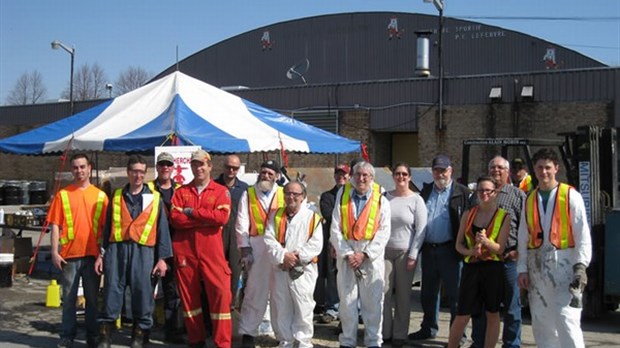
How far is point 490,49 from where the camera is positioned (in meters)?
34.5

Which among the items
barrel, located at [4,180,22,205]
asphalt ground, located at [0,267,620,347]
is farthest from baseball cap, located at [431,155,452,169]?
barrel, located at [4,180,22,205]

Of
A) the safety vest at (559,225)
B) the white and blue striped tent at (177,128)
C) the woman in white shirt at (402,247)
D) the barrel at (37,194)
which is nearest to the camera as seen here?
the safety vest at (559,225)

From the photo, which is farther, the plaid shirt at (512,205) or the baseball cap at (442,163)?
the baseball cap at (442,163)

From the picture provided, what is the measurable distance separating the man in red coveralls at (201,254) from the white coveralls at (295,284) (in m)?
0.49

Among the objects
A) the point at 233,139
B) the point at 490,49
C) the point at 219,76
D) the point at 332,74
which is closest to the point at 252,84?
the point at 219,76

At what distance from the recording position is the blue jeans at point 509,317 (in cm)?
701

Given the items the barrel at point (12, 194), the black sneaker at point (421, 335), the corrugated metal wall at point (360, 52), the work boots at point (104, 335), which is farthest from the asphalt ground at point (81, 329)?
the corrugated metal wall at point (360, 52)

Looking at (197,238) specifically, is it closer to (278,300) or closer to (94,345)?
(278,300)

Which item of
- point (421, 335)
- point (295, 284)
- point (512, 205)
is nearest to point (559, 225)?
point (512, 205)

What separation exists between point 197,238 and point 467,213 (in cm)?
252

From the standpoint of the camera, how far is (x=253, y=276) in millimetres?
7641

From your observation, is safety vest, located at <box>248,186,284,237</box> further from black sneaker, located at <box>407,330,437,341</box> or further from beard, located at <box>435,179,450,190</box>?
black sneaker, located at <box>407,330,437,341</box>

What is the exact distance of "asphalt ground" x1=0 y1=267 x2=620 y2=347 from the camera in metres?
8.20

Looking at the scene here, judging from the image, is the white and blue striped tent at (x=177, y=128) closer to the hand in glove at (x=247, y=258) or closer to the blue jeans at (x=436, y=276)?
the hand in glove at (x=247, y=258)
